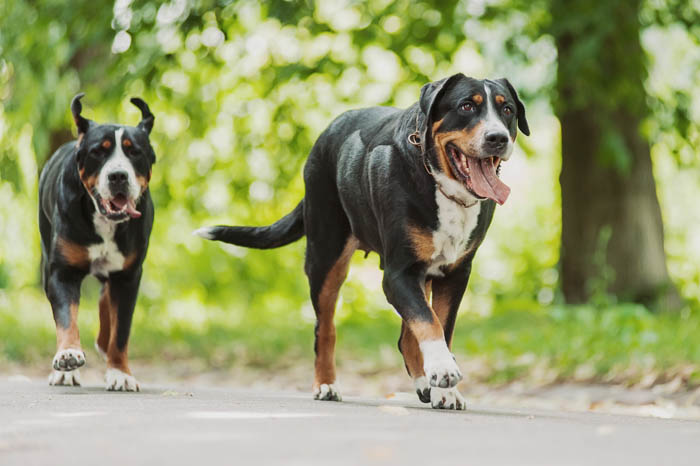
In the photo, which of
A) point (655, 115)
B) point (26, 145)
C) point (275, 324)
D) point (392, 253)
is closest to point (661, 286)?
point (655, 115)

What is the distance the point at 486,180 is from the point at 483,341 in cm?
478

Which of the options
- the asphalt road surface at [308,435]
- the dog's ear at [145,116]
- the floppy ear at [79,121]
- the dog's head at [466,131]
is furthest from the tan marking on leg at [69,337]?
the dog's head at [466,131]

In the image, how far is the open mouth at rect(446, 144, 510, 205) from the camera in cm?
459

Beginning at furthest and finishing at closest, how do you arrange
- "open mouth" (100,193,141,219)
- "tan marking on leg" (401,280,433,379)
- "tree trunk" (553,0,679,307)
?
"tree trunk" (553,0,679,307) → "open mouth" (100,193,141,219) → "tan marking on leg" (401,280,433,379)

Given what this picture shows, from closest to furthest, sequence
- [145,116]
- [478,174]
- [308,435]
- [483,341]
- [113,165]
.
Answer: [308,435]
[478,174]
[113,165]
[145,116]
[483,341]

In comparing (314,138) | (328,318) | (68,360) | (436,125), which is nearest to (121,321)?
(68,360)

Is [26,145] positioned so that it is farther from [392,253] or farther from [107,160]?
[392,253]

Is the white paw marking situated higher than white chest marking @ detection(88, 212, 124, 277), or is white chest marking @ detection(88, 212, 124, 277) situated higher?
the white paw marking

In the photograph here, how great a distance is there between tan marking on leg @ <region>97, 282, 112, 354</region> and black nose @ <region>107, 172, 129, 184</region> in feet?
3.04

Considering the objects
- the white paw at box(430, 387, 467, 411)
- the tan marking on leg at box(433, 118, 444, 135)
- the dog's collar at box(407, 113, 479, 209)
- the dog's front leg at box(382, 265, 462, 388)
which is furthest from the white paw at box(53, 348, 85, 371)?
the tan marking on leg at box(433, 118, 444, 135)

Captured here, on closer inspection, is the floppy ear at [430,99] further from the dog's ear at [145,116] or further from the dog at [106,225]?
the dog's ear at [145,116]

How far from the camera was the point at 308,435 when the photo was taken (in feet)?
11.1

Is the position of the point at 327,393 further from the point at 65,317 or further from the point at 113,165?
the point at 113,165

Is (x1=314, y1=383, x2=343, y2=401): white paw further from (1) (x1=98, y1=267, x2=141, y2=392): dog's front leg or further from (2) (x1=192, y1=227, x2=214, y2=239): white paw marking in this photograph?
(2) (x1=192, y1=227, x2=214, y2=239): white paw marking
